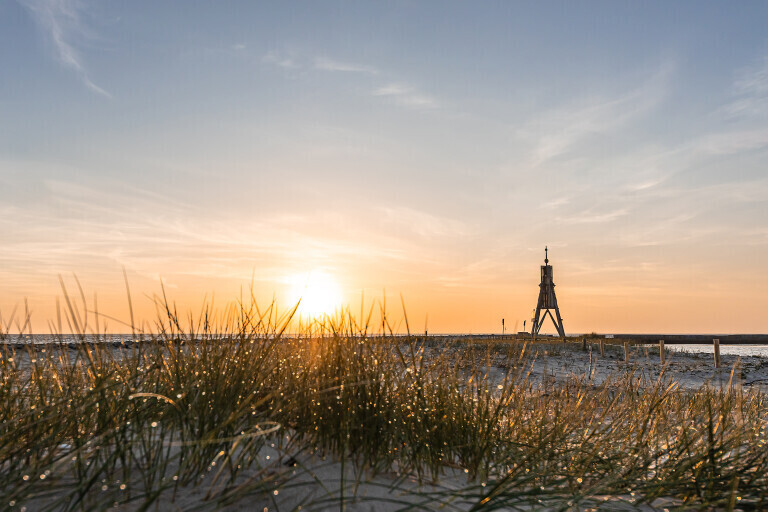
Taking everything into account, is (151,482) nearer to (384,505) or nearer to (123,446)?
(123,446)

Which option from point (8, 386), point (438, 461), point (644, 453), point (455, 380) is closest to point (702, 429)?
point (644, 453)

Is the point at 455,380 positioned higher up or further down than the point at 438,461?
higher up

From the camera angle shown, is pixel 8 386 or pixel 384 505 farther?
pixel 8 386

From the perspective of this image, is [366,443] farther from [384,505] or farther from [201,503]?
[201,503]

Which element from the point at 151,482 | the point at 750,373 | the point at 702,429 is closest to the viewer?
the point at 151,482

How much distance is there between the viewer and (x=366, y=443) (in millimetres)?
2492

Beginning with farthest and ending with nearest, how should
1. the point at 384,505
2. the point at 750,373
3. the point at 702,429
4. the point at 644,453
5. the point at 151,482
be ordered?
the point at 750,373, the point at 702,429, the point at 644,453, the point at 384,505, the point at 151,482

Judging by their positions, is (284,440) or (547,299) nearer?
(284,440)

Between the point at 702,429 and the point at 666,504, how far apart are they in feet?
3.32

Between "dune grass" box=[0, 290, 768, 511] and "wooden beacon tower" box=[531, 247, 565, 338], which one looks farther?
"wooden beacon tower" box=[531, 247, 565, 338]

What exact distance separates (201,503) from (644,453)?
2.25 metres

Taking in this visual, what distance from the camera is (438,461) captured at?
261 centimetres

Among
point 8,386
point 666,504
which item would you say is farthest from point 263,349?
point 666,504

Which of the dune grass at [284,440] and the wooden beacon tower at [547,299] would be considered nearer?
the dune grass at [284,440]
